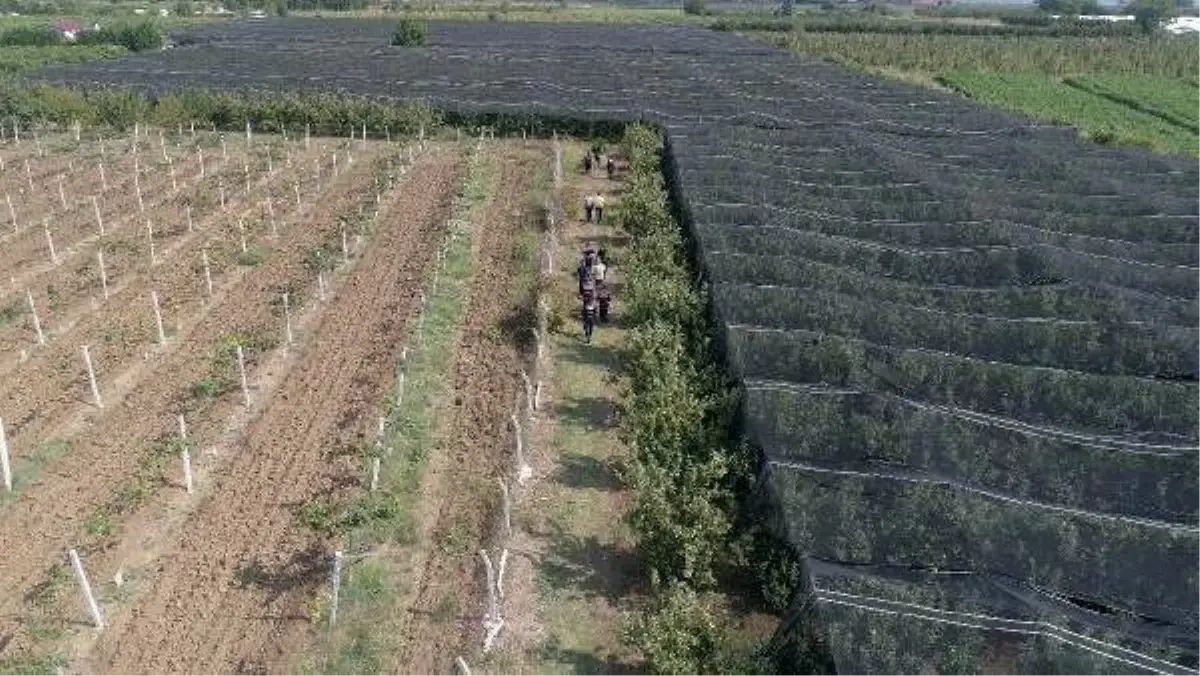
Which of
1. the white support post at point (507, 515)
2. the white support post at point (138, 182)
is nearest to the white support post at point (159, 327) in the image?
the white support post at point (507, 515)

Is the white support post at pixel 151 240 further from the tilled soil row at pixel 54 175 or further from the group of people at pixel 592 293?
the group of people at pixel 592 293

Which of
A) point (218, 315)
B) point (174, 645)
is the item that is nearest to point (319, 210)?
point (218, 315)

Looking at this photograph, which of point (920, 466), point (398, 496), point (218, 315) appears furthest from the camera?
point (218, 315)

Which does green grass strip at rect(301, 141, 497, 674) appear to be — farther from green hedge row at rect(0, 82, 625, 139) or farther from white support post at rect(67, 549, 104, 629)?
green hedge row at rect(0, 82, 625, 139)

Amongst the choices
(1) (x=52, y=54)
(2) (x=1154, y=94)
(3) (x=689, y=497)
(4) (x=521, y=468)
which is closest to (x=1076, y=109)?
(2) (x=1154, y=94)

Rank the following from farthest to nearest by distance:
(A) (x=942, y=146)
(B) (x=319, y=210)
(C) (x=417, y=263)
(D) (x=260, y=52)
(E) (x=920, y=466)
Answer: (D) (x=260, y=52), (A) (x=942, y=146), (B) (x=319, y=210), (C) (x=417, y=263), (E) (x=920, y=466)

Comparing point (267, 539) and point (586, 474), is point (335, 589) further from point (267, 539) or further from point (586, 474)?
point (586, 474)

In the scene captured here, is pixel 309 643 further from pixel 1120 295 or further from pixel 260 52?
pixel 260 52
